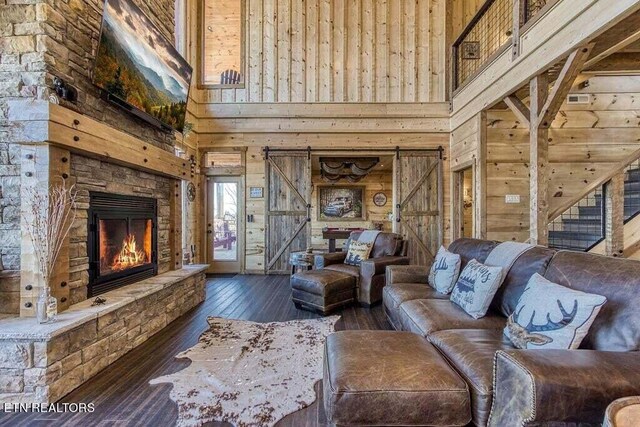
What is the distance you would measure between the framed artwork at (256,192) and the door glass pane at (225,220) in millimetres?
357

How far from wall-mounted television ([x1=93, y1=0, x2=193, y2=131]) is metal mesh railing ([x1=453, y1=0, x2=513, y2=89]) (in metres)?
4.65

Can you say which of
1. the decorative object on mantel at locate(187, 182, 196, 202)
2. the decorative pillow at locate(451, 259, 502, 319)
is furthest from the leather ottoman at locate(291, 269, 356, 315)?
the decorative object on mantel at locate(187, 182, 196, 202)

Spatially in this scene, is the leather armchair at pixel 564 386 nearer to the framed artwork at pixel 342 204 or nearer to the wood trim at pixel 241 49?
the wood trim at pixel 241 49

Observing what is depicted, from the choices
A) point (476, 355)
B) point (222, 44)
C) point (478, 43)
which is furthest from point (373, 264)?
point (222, 44)

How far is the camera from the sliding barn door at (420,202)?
608cm

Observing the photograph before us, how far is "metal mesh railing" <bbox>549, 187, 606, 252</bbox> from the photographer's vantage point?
4.12 metres

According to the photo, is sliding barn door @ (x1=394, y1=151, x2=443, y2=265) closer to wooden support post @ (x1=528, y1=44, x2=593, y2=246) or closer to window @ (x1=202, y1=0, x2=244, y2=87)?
wooden support post @ (x1=528, y1=44, x2=593, y2=246)

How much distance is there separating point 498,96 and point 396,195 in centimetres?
252

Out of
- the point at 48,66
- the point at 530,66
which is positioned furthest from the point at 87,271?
the point at 530,66

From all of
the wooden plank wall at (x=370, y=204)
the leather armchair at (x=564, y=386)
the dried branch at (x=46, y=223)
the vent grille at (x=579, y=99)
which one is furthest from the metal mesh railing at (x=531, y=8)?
the wooden plank wall at (x=370, y=204)

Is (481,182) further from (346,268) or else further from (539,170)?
(346,268)

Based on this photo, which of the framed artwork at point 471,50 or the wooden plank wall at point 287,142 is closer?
the framed artwork at point 471,50

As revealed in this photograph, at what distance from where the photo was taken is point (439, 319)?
2148 mm

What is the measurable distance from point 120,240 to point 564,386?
346 cm
